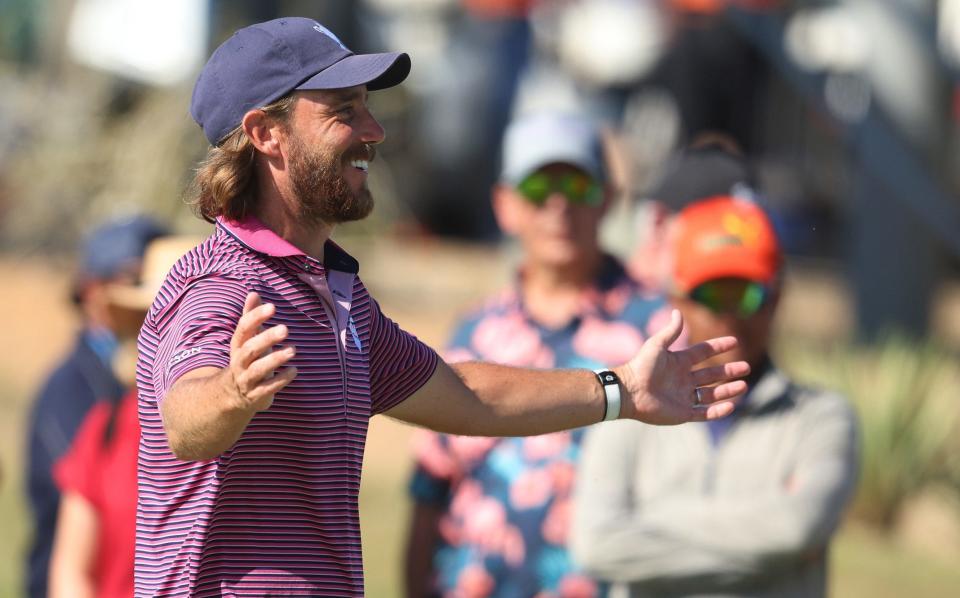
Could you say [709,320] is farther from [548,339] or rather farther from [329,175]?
[329,175]

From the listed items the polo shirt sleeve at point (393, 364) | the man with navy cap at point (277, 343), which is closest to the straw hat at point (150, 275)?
the polo shirt sleeve at point (393, 364)

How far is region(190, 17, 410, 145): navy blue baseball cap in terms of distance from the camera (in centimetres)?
306

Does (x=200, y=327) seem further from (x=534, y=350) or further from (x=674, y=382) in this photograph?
(x=534, y=350)

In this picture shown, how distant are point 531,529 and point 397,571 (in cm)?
431

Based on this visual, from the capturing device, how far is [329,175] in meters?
3.08

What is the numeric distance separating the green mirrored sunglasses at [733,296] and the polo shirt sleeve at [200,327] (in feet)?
5.76

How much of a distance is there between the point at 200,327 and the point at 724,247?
1917mm

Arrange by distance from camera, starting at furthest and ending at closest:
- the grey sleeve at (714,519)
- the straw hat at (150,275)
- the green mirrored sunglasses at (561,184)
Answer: the green mirrored sunglasses at (561,184), the straw hat at (150,275), the grey sleeve at (714,519)

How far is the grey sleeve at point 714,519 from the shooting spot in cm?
411

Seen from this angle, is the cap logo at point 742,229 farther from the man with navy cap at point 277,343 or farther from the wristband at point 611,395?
the man with navy cap at point 277,343

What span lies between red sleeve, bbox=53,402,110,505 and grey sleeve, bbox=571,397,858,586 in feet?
4.42

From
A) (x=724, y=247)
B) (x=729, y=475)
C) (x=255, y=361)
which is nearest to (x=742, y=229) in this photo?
(x=724, y=247)

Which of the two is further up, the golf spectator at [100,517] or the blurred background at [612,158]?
the golf spectator at [100,517]

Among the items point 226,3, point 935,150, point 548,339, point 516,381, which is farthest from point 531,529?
point 226,3
